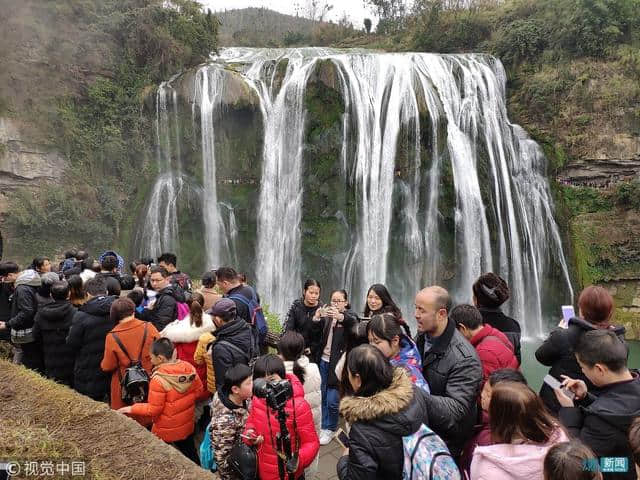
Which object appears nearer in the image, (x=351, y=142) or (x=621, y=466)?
Answer: (x=621, y=466)

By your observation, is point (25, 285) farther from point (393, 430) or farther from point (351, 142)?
point (351, 142)

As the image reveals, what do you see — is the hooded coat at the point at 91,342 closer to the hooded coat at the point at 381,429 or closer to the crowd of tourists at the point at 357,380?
the crowd of tourists at the point at 357,380

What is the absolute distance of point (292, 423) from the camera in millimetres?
2324

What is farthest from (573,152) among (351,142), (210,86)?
(210,86)

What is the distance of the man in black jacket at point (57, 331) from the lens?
3.67 metres

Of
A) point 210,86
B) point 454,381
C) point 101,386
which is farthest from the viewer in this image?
point 210,86

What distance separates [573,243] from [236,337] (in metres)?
14.3

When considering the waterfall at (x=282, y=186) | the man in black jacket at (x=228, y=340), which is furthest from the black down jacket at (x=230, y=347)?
the waterfall at (x=282, y=186)

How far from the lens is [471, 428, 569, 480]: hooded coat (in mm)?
1658

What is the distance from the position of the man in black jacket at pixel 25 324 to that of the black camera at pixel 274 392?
127 inches

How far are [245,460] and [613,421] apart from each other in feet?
6.29

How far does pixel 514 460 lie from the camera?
1.66 m

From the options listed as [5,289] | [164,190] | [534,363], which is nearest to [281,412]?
[5,289]

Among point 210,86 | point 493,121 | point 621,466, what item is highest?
point 210,86
